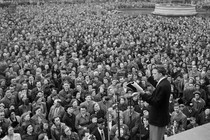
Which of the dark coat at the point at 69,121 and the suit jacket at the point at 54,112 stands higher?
the suit jacket at the point at 54,112

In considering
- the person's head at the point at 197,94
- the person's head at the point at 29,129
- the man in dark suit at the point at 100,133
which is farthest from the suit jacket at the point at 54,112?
the person's head at the point at 197,94

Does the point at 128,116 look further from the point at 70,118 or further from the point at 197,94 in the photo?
the point at 197,94

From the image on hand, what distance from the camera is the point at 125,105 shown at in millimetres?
8570

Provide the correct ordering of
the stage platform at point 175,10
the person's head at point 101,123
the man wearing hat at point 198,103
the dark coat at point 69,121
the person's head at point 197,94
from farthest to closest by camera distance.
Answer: the stage platform at point 175,10
the person's head at point 197,94
the man wearing hat at point 198,103
the dark coat at point 69,121
the person's head at point 101,123

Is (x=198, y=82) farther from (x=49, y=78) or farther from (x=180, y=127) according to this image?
(x=49, y=78)

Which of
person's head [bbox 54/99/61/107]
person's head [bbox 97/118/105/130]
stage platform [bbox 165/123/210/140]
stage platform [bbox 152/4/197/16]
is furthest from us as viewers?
stage platform [bbox 152/4/197/16]

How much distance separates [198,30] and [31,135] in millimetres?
16676

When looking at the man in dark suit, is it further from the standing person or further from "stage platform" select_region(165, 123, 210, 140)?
the standing person

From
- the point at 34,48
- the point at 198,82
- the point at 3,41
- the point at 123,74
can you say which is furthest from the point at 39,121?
the point at 3,41

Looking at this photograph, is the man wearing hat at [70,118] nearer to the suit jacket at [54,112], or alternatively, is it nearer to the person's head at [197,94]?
the suit jacket at [54,112]

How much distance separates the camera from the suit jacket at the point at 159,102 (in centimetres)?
407

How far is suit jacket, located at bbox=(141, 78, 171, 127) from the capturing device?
160 inches

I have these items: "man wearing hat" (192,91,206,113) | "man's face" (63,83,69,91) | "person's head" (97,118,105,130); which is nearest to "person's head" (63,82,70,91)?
"man's face" (63,83,69,91)

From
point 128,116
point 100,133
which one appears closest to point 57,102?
point 100,133
